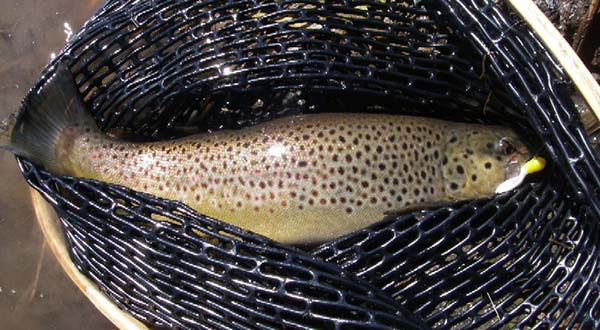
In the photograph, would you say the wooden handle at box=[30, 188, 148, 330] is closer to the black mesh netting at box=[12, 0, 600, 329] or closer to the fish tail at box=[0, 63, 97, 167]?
the black mesh netting at box=[12, 0, 600, 329]

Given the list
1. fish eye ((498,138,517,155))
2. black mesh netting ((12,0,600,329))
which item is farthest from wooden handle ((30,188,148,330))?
fish eye ((498,138,517,155))

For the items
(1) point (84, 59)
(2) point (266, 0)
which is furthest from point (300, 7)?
(1) point (84, 59)

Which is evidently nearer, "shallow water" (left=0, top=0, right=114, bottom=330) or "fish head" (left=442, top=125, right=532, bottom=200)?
"fish head" (left=442, top=125, right=532, bottom=200)

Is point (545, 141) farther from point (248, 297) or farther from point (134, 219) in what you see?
point (134, 219)

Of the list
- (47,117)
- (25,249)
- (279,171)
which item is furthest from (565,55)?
(25,249)

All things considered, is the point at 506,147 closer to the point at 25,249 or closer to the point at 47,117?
the point at 47,117

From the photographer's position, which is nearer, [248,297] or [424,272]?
[248,297]
